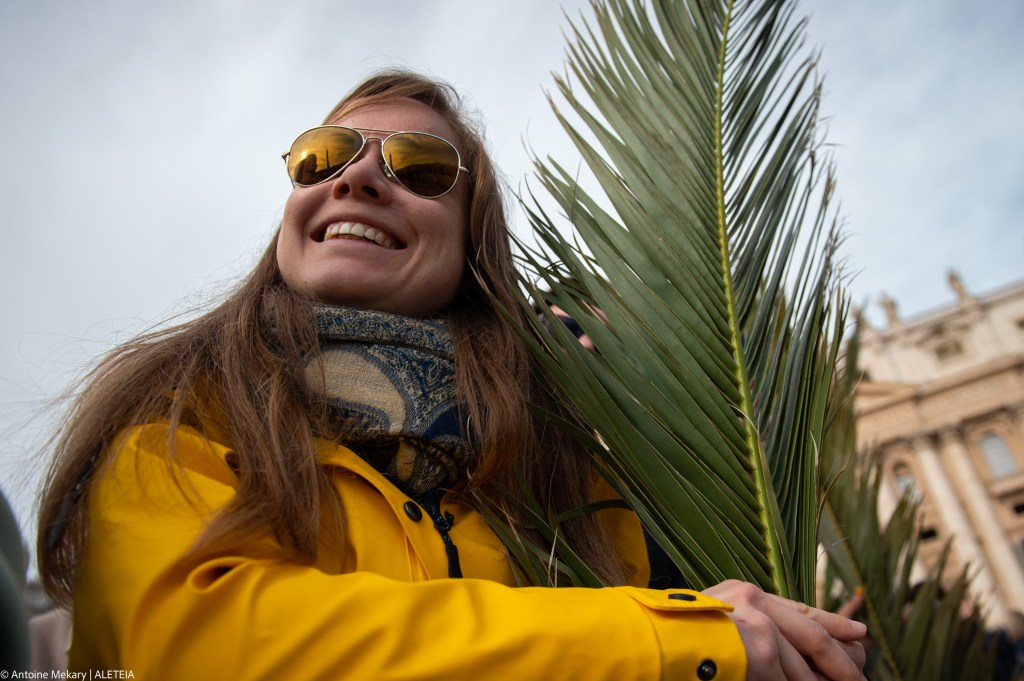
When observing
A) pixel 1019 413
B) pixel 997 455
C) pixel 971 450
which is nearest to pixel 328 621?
pixel 1019 413

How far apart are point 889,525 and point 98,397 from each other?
2.94 m

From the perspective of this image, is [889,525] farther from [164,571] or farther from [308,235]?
[164,571]

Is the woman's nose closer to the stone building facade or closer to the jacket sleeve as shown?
the jacket sleeve

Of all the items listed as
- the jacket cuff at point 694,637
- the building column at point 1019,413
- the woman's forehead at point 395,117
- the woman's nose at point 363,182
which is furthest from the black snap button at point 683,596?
the building column at point 1019,413

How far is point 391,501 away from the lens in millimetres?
1200

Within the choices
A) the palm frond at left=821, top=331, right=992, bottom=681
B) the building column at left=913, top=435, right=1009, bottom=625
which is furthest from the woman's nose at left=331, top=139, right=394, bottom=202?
the building column at left=913, top=435, right=1009, bottom=625

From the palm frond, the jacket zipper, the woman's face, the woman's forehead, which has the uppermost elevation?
the woman's forehead

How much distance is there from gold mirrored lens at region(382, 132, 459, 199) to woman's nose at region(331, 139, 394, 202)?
45mm

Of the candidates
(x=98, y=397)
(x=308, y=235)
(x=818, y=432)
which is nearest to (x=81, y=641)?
(x=98, y=397)

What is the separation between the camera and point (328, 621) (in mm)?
822

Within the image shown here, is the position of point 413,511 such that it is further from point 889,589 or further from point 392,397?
point 889,589

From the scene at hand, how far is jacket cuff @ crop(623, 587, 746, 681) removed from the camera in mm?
880

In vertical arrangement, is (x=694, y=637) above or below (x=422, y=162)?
below

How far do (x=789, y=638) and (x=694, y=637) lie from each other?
200 mm
